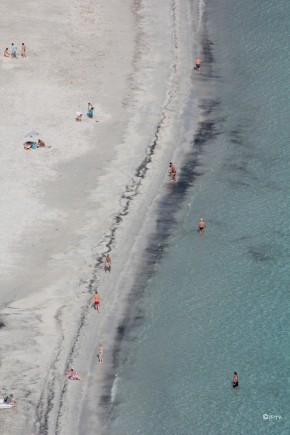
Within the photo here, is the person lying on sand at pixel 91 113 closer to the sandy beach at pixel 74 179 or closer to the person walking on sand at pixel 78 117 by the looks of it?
the person walking on sand at pixel 78 117

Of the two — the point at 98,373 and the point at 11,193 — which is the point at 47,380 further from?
the point at 11,193

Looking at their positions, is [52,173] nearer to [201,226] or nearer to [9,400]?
[201,226]

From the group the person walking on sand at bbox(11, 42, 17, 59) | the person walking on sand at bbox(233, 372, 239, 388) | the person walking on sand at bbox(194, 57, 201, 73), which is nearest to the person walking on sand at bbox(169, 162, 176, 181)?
the person walking on sand at bbox(194, 57, 201, 73)

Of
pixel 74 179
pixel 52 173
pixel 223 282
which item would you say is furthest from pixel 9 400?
pixel 52 173

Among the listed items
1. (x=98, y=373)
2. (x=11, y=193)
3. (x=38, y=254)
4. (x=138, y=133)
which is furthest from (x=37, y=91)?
(x=98, y=373)

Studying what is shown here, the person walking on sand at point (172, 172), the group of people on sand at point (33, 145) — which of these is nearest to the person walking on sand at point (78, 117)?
the group of people on sand at point (33, 145)
